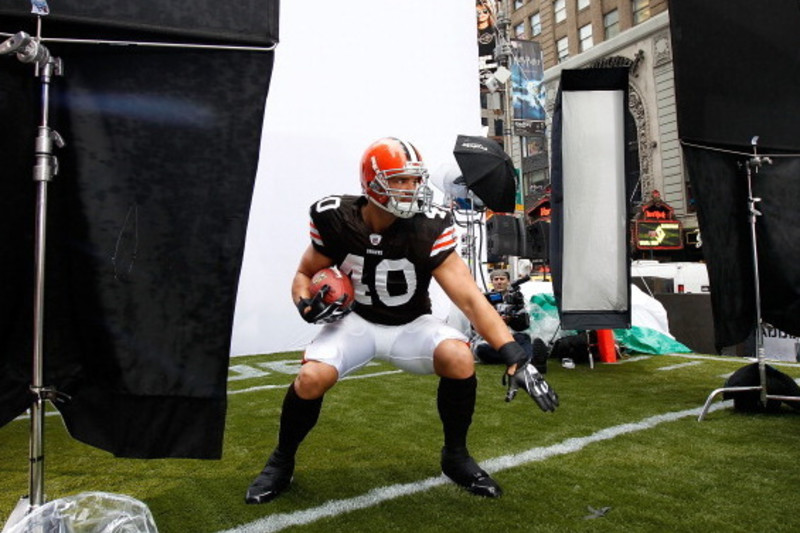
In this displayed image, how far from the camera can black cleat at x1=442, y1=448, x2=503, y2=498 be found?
97.3 inches

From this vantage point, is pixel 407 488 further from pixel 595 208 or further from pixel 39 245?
pixel 595 208

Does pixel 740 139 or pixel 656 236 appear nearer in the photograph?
pixel 740 139

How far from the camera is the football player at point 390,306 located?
96.7 inches

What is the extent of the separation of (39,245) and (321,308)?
1077 mm

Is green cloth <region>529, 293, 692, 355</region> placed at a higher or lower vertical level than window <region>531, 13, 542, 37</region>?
lower

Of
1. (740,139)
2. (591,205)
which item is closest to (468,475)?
(740,139)

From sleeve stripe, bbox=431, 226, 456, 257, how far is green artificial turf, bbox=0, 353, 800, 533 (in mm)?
1109

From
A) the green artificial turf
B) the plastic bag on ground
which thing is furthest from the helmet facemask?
the plastic bag on ground

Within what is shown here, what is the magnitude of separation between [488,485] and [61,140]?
2.11 m

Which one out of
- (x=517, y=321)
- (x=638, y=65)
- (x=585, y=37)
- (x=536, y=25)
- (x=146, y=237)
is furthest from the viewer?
(x=536, y=25)

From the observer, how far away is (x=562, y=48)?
3077cm

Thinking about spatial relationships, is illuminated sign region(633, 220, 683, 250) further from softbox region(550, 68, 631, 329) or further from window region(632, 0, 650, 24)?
softbox region(550, 68, 631, 329)

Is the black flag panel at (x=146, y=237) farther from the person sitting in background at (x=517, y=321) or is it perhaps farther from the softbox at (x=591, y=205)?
the person sitting in background at (x=517, y=321)

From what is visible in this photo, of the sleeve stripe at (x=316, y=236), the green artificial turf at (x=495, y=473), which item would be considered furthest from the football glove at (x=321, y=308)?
the green artificial turf at (x=495, y=473)
